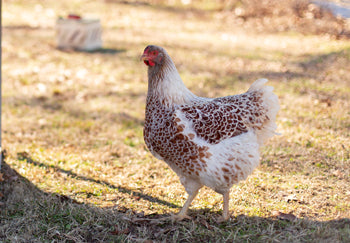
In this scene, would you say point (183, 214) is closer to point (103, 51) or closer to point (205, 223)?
point (205, 223)

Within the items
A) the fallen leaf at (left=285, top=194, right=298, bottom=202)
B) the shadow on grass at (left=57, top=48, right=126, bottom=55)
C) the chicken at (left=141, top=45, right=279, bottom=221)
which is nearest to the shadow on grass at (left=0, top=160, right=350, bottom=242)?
the chicken at (left=141, top=45, right=279, bottom=221)

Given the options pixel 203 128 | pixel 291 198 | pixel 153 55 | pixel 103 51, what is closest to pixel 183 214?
pixel 203 128

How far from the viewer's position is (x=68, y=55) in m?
9.27

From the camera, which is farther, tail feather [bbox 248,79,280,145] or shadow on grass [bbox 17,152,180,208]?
shadow on grass [bbox 17,152,180,208]

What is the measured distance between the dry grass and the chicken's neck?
46.3 inches

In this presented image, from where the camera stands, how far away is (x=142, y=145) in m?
A: 5.45

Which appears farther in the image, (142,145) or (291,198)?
(142,145)

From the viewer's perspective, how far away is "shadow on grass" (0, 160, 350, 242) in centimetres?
326

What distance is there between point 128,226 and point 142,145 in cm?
200

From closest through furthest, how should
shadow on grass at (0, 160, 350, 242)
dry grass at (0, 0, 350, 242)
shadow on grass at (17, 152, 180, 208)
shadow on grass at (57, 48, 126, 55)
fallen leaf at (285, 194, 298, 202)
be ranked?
shadow on grass at (0, 160, 350, 242) → dry grass at (0, 0, 350, 242) → fallen leaf at (285, 194, 298, 202) → shadow on grass at (17, 152, 180, 208) → shadow on grass at (57, 48, 126, 55)

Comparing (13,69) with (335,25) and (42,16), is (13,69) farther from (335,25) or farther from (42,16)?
(335,25)

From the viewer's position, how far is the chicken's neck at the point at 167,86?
3442 mm

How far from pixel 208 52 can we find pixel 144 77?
241cm

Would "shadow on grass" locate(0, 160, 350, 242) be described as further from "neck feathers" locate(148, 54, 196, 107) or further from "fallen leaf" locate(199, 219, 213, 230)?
"neck feathers" locate(148, 54, 196, 107)
